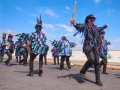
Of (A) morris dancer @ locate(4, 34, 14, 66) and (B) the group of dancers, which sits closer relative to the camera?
(B) the group of dancers

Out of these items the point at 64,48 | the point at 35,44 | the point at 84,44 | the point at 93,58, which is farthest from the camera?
the point at 64,48

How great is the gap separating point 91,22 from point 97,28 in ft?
0.92

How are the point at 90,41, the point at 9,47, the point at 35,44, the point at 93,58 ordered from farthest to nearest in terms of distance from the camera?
1. the point at 9,47
2. the point at 35,44
3. the point at 90,41
4. the point at 93,58

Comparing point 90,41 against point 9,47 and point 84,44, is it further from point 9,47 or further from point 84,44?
point 9,47

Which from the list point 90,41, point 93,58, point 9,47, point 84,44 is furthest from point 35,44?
point 9,47

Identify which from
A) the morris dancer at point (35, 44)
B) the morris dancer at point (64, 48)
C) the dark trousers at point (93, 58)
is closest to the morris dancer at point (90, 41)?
the dark trousers at point (93, 58)

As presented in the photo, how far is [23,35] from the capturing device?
16.4 feet

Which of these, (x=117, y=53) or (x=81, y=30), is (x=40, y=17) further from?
(x=117, y=53)

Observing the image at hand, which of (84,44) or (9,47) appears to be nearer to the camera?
Answer: (84,44)

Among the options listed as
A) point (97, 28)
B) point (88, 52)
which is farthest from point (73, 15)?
point (88, 52)

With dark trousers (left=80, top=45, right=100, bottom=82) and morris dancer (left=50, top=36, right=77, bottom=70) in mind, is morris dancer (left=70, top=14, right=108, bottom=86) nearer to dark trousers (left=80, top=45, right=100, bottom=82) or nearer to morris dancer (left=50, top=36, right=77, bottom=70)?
dark trousers (left=80, top=45, right=100, bottom=82)

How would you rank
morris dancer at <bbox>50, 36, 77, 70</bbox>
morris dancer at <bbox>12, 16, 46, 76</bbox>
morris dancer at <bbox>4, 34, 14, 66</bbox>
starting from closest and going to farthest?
1. morris dancer at <bbox>12, 16, 46, 76</bbox>
2. morris dancer at <bbox>50, 36, 77, 70</bbox>
3. morris dancer at <bbox>4, 34, 14, 66</bbox>

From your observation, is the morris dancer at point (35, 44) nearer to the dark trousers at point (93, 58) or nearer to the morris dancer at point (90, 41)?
the morris dancer at point (90, 41)

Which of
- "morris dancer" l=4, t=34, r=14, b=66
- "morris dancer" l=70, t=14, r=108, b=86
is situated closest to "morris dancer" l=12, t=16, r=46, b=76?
"morris dancer" l=70, t=14, r=108, b=86
